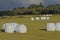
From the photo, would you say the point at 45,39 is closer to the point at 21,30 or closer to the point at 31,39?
the point at 31,39

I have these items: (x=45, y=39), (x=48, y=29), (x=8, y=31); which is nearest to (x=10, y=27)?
(x=8, y=31)

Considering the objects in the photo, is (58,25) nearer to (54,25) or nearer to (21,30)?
(54,25)

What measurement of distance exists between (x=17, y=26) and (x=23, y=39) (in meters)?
4.89

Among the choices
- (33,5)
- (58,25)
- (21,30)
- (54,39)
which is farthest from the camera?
(33,5)

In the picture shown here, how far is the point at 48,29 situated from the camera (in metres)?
23.0

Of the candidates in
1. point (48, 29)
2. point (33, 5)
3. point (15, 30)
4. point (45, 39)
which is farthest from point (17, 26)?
point (33, 5)

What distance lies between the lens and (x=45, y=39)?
16.4m

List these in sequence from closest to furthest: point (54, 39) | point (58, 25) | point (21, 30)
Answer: point (54, 39) → point (21, 30) → point (58, 25)

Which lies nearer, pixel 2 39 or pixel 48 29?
pixel 2 39

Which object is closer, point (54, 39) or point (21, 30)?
point (54, 39)

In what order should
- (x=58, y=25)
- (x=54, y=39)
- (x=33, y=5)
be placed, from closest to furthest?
(x=54, y=39), (x=58, y=25), (x=33, y=5)

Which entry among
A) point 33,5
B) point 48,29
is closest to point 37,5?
point 33,5

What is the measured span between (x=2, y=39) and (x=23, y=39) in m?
1.68

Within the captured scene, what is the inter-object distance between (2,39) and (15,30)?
476cm
